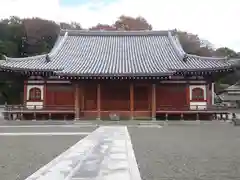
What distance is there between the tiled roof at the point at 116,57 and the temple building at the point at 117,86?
0.23 feet

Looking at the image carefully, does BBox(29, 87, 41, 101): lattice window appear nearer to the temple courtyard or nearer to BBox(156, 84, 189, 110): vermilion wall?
BBox(156, 84, 189, 110): vermilion wall

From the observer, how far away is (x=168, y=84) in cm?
2588

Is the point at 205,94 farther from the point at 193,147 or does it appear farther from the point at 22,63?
the point at 193,147

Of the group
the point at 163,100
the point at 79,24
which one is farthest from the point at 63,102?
the point at 79,24

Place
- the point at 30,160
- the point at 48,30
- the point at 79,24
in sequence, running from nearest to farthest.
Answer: the point at 30,160
the point at 48,30
the point at 79,24

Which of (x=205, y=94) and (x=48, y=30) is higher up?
(x=48, y=30)

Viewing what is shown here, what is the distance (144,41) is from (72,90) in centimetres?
842

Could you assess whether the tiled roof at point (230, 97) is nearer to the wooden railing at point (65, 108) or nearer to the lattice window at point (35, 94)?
the wooden railing at point (65, 108)

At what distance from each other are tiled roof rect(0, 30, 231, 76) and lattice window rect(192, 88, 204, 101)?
1.80m

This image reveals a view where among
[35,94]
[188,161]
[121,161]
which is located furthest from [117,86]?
[121,161]

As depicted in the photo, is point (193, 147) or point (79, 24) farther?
point (79, 24)

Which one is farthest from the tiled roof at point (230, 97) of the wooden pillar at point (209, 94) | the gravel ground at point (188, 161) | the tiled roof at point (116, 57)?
the gravel ground at point (188, 161)

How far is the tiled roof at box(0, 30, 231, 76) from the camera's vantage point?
81.7ft

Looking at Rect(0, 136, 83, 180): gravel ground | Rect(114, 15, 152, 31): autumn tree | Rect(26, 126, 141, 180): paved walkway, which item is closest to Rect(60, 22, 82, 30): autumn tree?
Rect(114, 15, 152, 31): autumn tree
